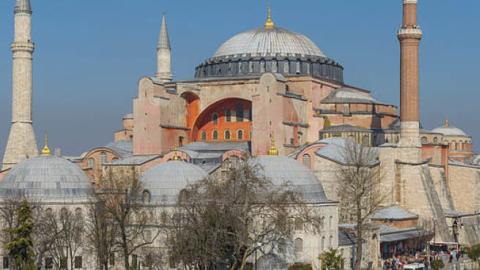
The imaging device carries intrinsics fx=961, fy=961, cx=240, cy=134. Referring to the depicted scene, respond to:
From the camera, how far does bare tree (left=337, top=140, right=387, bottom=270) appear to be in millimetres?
33344

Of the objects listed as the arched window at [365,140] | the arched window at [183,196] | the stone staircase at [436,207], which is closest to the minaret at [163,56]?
the arched window at [365,140]

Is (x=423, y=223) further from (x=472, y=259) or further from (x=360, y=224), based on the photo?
(x=360, y=224)

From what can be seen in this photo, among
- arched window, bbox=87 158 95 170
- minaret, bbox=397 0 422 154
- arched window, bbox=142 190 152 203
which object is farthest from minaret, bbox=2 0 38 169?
minaret, bbox=397 0 422 154

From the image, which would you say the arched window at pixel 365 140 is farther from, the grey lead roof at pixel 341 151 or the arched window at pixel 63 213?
the arched window at pixel 63 213

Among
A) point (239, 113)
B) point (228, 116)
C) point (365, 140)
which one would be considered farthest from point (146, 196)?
point (365, 140)

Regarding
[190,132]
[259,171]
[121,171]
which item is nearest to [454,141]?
[190,132]

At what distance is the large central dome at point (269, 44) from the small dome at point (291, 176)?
534 inches

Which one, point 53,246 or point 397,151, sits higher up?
point 397,151

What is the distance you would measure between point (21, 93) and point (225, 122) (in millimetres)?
8861

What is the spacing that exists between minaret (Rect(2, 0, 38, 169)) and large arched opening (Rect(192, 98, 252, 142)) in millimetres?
7170

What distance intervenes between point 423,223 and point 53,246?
15.5 m

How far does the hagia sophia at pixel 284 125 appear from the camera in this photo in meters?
37.8

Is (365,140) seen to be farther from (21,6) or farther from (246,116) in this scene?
(21,6)

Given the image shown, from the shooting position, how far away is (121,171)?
123 ft
